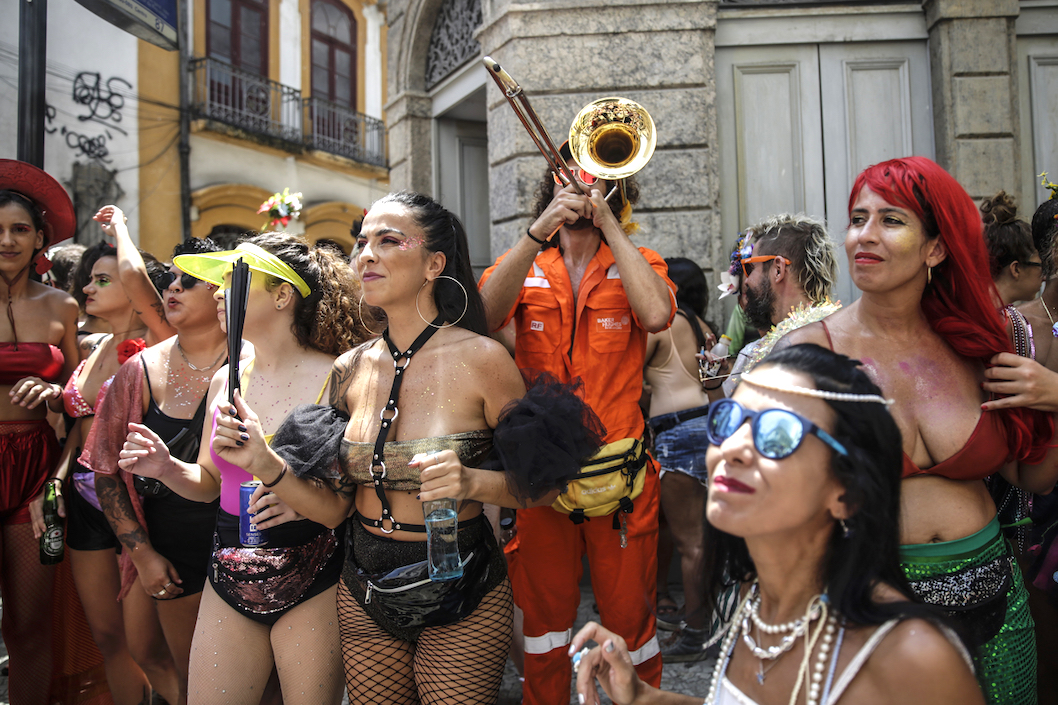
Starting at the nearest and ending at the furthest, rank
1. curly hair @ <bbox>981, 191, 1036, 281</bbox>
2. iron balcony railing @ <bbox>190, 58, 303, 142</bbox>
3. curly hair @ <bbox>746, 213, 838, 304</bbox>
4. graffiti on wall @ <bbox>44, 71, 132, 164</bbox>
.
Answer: curly hair @ <bbox>746, 213, 838, 304</bbox> < curly hair @ <bbox>981, 191, 1036, 281</bbox> < graffiti on wall @ <bbox>44, 71, 132, 164</bbox> < iron balcony railing @ <bbox>190, 58, 303, 142</bbox>

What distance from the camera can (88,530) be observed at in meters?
3.45

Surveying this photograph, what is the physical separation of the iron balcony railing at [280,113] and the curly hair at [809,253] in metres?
14.7

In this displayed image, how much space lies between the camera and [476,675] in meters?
2.11

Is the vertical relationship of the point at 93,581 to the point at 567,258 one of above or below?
below

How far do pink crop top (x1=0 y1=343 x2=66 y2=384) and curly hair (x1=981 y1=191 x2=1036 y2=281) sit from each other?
497cm

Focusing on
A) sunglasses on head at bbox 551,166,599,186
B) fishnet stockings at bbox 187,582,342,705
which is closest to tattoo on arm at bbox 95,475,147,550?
fishnet stockings at bbox 187,582,342,705

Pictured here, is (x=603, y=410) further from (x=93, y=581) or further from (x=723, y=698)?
(x=93, y=581)

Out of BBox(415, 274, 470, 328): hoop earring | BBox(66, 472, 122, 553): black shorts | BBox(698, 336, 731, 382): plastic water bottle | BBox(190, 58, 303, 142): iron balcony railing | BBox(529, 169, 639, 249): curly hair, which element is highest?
BBox(190, 58, 303, 142): iron balcony railing

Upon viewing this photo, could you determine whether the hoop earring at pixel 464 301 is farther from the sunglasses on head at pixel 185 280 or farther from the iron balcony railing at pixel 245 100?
the iron balcony railing at pixel 245 100

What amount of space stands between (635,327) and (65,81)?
1375cm

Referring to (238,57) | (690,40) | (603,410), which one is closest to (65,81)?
(238,57)

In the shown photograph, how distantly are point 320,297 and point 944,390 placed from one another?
223 centimetres

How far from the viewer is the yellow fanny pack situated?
273 cm

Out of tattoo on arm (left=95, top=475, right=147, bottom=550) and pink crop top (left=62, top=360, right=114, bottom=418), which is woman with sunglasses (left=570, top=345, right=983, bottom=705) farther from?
pink crop top (left=62, top=360, right=114, bottom=418)
